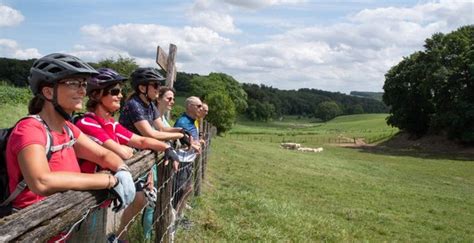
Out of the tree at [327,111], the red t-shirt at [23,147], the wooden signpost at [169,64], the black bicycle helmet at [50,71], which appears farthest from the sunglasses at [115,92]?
the tree at [327,111]

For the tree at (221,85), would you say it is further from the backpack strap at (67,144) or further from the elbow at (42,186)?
the elbow at (42,186)

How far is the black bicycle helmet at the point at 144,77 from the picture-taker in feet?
17.6

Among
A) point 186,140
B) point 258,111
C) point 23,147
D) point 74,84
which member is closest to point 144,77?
point 186,140

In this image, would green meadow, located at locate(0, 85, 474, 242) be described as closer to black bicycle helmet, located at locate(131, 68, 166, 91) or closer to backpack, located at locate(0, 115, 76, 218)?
black bicycle helmet, located at locate(131, 68, 166, 91)

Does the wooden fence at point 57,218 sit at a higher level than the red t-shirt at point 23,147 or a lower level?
lower

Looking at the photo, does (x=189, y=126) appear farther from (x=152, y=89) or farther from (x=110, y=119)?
(x=110, y=119)

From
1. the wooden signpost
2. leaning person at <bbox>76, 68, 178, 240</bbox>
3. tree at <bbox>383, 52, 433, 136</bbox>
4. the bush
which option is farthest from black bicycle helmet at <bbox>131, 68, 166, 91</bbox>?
tree at <bbox>383, 52, 433, 136</bbox>

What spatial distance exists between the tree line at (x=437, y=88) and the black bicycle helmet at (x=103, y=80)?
47.5m

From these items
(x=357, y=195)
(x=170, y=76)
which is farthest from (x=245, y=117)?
(x=170, y=76)

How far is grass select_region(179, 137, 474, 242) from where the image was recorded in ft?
25.5

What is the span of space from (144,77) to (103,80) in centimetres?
128

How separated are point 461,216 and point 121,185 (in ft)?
47.8

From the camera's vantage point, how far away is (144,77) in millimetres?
5375

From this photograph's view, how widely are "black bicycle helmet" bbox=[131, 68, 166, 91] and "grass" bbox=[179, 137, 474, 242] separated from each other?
6.75 ft
